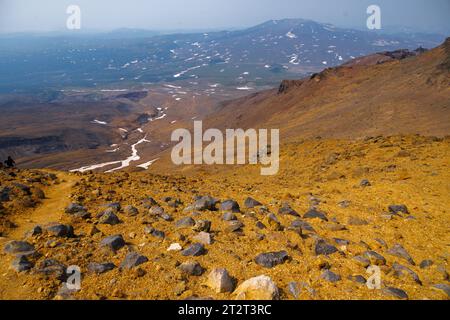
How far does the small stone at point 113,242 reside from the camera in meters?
7.78

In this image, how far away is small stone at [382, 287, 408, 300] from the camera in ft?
20.6

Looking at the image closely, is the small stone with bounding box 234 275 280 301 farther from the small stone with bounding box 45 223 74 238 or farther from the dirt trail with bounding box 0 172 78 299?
the small stone with bounding box 45 223 74 238

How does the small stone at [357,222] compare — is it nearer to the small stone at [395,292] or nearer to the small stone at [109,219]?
the small stone at [395,292]

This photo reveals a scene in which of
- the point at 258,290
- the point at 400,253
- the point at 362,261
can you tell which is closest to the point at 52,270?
the point at 258,290

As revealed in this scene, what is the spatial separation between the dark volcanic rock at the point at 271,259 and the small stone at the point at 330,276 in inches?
34.3

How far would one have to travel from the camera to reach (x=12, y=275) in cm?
658

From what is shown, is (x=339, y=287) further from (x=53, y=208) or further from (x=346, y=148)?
(x=346, y=148)

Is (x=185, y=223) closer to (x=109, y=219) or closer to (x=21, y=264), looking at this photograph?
(x=109, y=219)

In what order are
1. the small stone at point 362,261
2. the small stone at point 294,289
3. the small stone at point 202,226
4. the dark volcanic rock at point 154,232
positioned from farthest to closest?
the small stone at point 202,226
the dark volcanic rock at point 154,232
the small stone at point 362,261
the small stone at point 294,289

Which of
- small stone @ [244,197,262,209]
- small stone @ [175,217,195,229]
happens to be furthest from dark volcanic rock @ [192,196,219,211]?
small stone @ [244,197,262,209]

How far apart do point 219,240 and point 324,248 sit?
8.04 ft

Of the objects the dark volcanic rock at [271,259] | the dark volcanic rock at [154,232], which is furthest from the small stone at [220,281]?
the dark volcanic rock at [154,232]
